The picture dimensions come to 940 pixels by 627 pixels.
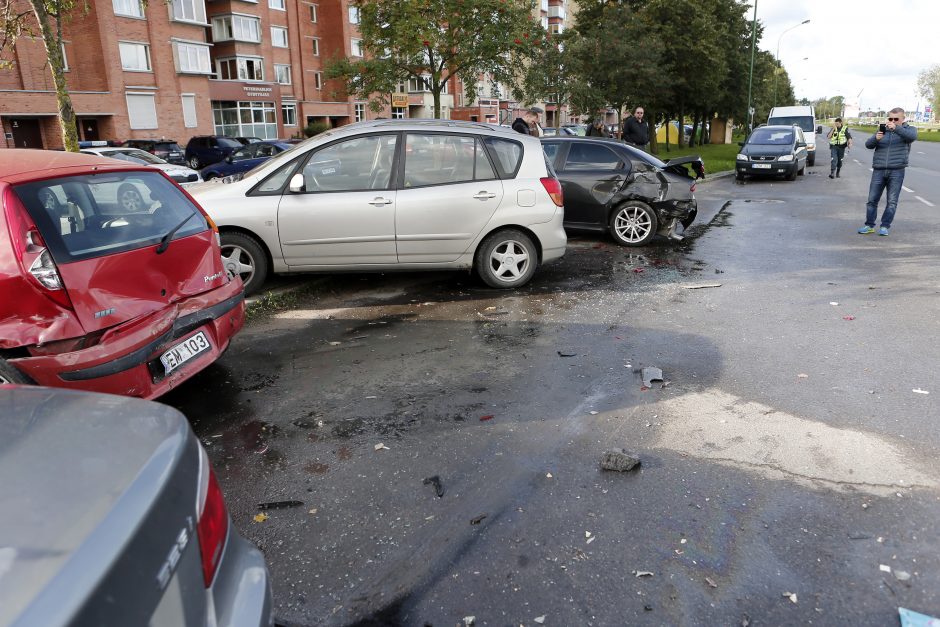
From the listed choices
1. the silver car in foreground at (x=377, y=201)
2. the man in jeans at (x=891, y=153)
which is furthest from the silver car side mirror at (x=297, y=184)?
the man in jeans at (x=891, y=153)

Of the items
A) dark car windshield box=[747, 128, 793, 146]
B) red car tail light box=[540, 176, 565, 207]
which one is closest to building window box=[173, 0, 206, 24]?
dark car windshield box=[747, 128, 793, 146]

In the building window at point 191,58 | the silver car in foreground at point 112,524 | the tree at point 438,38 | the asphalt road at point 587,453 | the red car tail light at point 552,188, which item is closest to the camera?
the silver car in foreground at point 112,524

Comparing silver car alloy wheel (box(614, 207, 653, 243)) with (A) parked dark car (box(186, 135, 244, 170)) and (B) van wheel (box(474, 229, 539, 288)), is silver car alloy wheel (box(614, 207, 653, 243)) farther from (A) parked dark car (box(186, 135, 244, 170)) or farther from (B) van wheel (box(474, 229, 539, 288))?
(A) parked dark car (box(186, 135, 244, 170))

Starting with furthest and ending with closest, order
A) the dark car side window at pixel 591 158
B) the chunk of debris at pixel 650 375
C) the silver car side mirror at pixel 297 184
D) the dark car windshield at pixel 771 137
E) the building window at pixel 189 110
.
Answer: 1. the building window at pixel 189 110
2. the dark car windshield at pixel 771 137
3. the dark car side window at pixel 591 158
4. the silver car side mirror at pixel 297 184
5. the chunk of debris at pixel 650 375

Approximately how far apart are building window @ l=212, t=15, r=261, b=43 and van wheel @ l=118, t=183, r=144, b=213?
49.1 metres

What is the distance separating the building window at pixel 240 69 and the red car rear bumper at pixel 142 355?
159 feet

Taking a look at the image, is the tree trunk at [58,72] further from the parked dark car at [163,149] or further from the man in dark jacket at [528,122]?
the parked dark car at [163,149]

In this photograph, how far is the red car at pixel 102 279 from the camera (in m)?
3.70

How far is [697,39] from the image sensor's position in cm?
3528

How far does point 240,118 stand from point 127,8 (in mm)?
9983

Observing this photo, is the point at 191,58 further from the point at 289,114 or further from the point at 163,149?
the point at 163,149

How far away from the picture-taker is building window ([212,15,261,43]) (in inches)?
1881

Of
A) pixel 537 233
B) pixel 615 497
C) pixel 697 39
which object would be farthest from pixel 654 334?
pixel 697 39

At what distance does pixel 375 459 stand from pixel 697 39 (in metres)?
36.8
